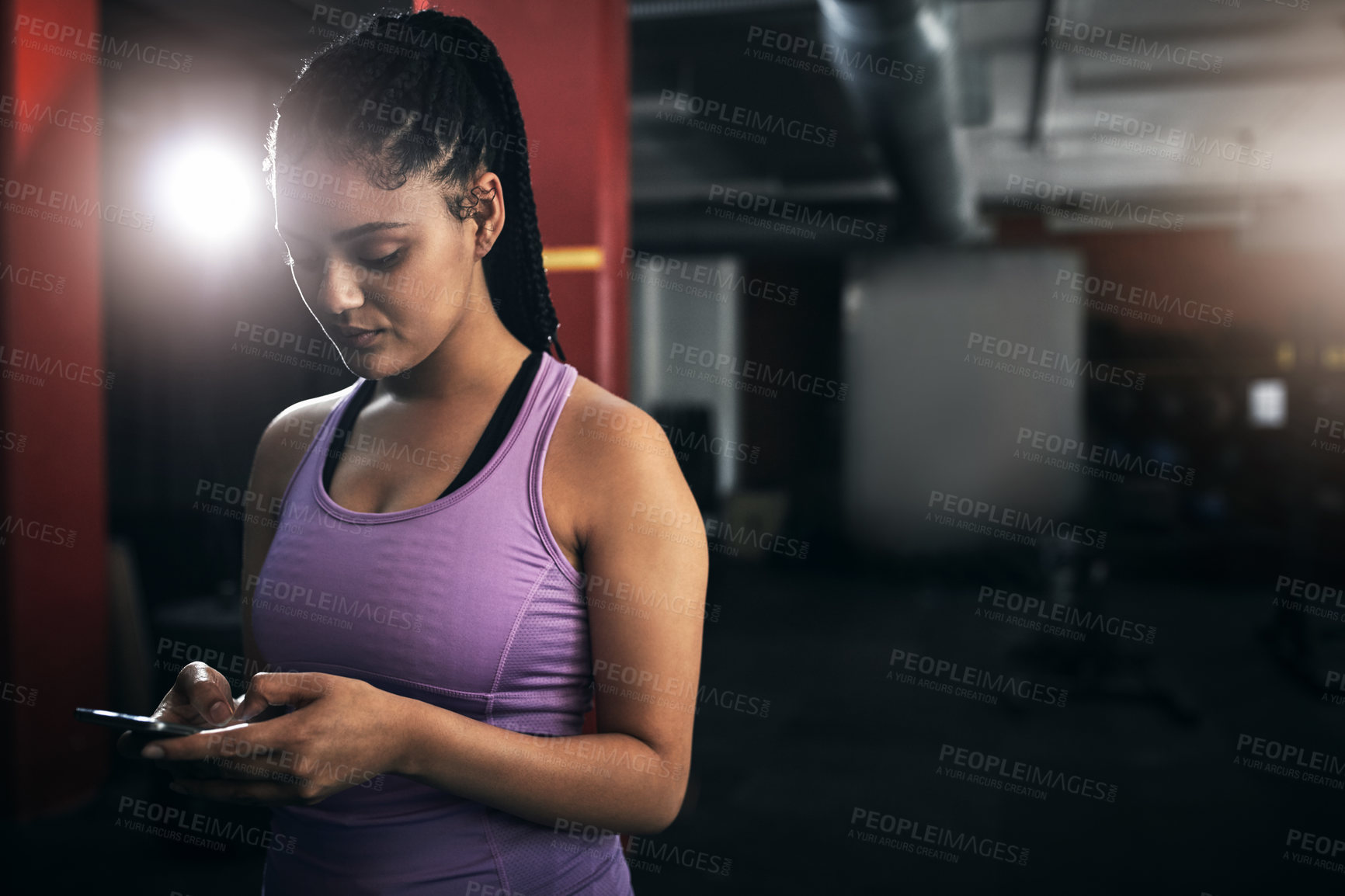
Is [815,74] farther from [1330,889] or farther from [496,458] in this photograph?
[496,458]

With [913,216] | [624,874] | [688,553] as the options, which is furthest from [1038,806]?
[913,216]

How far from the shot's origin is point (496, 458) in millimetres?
893

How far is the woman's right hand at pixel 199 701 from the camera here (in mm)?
837

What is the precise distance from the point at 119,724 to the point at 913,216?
675 cm
